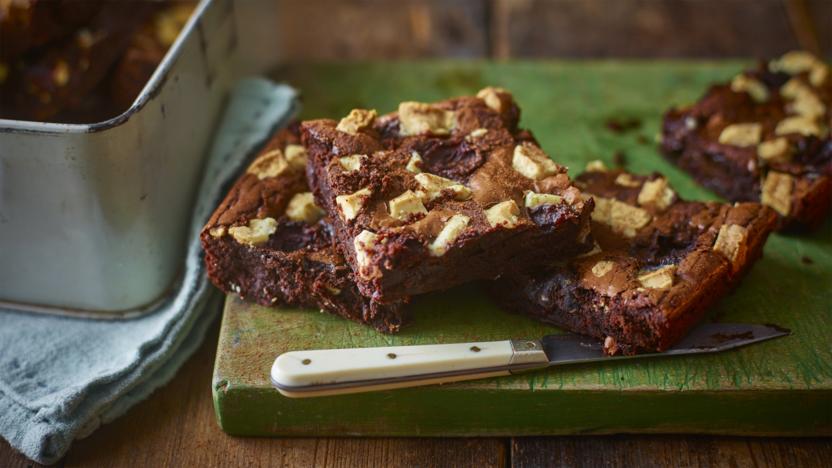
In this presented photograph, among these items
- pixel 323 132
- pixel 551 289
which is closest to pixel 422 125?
pixel 323 132

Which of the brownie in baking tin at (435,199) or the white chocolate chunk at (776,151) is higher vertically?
Answer: the brownie in baking tin at (435,199)

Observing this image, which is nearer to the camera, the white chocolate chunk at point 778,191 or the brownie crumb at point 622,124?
the white chocolate chunk at point 778,191

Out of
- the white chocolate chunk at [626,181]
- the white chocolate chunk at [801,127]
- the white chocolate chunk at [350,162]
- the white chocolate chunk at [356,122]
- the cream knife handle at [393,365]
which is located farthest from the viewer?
the white chocolate chunk at [801,127]

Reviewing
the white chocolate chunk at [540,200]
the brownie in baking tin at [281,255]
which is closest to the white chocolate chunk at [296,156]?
the brownie in baking tin at [281,255]

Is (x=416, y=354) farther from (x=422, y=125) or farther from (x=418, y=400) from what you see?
(x=422, y=125)

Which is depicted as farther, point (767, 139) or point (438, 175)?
point (767, 139)

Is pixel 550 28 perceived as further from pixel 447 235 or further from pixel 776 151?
pixel 447 235

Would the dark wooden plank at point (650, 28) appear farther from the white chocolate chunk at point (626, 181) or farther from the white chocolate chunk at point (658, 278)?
the white chocolate chunk at point (658, 278)

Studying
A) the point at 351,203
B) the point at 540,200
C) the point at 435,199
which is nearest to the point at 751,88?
the point at 540,200
